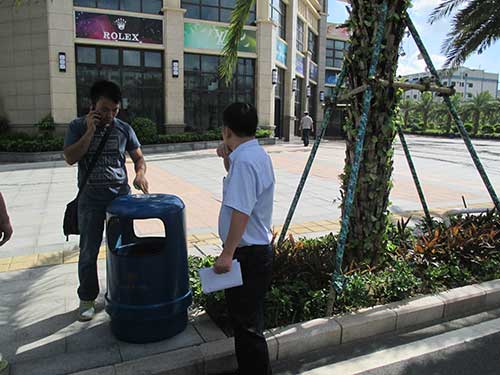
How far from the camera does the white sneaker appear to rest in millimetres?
3584

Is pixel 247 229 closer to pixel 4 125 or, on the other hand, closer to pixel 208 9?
pixel 4 125

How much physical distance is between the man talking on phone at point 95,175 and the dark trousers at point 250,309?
1416mm

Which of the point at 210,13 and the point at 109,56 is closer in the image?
the point at 109,56

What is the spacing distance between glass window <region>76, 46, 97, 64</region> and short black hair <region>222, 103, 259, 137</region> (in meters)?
16.9

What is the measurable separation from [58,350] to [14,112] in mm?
16949

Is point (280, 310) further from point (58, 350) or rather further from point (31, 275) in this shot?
point (31, 275)

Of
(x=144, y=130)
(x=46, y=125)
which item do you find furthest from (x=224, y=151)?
(x=46, y=125)

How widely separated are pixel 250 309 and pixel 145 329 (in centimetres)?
92

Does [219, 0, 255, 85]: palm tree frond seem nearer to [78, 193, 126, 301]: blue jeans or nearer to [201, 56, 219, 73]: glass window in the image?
[78, 193, 126, 301]: blue jeans

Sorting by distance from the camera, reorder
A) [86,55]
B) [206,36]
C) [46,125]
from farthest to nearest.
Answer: [206,36] < [86,55] < [46,125]

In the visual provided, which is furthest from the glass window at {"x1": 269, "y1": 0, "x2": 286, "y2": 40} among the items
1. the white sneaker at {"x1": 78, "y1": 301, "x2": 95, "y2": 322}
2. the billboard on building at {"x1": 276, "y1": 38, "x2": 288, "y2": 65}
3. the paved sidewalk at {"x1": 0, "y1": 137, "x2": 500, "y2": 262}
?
the white sneaker at {"x1": 78, "y1": 301, "x2": 95, "y2": 322}

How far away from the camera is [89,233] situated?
3.57 meters

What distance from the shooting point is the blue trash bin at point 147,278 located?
3.10 meters

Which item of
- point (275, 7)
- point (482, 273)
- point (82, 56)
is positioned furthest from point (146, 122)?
point (482, 273)
